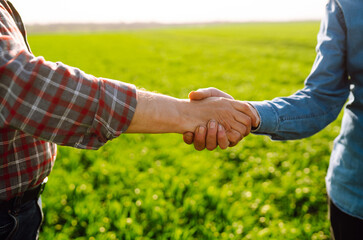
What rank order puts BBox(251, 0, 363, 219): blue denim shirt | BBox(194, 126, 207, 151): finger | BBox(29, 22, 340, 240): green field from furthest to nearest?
BBox(29, 22, 340, 240): green field
BBox(194, 126, 207, 151): finger
BBox(251, 0, 363, 219): blue denim shirt

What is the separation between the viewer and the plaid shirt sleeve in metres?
1.34

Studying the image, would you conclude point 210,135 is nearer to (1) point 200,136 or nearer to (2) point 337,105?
(1) point 200,136

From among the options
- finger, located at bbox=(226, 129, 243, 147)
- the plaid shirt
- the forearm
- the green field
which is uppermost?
the plaid shirt

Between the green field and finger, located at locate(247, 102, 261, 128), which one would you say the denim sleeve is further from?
the green field

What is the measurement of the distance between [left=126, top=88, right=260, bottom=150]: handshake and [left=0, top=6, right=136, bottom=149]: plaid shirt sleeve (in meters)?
0.37

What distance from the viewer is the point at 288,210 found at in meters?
4.00

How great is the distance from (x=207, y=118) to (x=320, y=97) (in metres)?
0.73

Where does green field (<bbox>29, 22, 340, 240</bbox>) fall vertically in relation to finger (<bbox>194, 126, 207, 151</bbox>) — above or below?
below

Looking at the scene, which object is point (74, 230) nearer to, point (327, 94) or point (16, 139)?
point (16, 139)

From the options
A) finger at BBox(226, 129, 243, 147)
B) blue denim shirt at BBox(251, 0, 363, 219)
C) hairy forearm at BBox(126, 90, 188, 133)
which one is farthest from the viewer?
finger at BBox(226, 129, 243, 147)

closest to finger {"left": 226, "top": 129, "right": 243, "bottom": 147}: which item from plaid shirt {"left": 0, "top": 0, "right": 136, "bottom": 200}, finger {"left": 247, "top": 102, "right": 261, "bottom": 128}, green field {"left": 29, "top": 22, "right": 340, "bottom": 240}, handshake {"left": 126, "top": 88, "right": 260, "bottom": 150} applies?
handshake {"left": 126, "top": 88, "right": 260, "bottom": 150}

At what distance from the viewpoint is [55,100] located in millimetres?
1398

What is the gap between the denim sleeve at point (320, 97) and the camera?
6.36ft

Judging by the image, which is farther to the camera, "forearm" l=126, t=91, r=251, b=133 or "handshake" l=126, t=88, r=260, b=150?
"handshake" l=126, t=88, r=260, b=150
